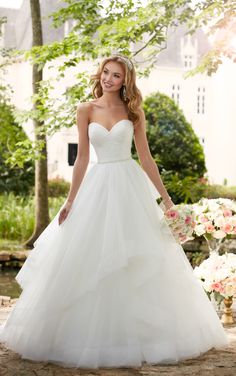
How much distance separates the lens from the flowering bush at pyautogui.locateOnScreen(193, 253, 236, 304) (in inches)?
239

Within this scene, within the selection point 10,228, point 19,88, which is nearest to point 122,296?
point 10,228

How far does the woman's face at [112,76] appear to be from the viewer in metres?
4.97

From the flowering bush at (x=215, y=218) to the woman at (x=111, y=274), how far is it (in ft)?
3.87

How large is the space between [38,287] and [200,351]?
126 cm

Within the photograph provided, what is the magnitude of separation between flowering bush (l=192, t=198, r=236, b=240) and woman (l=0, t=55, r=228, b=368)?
1.18 m

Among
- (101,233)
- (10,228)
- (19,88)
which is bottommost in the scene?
(10,228)

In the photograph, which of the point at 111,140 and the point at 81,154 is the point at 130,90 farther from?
the point at 81,154

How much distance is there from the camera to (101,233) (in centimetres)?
469

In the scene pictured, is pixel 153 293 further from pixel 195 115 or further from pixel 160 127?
pixel 195 115

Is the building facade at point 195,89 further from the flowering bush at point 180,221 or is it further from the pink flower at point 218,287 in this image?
the flowering bush at point 180,221

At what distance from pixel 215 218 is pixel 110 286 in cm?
188

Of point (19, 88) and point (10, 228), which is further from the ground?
point (19, 88)

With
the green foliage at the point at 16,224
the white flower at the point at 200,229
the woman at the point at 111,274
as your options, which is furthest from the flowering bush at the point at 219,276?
the green foliage at the point at 16,224

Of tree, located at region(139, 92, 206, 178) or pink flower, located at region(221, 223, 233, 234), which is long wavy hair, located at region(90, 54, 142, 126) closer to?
pink flower, located at region(221, 223, 233, 234)
